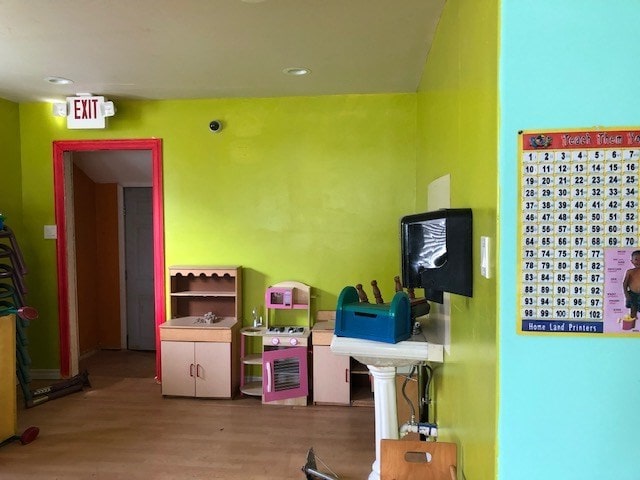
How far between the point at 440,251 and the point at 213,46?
208cm

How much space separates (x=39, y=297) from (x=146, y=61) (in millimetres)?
2611

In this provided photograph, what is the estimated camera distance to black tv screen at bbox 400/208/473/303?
1.63 meters

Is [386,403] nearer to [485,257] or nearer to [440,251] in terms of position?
[440,251]

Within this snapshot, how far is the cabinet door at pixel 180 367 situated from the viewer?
13.0 ft

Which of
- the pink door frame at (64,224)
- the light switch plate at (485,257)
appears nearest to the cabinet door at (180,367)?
the pink door frame at (64,224)

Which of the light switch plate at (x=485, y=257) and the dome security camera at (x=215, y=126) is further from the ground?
the dome security camera at (x=215, y=126)

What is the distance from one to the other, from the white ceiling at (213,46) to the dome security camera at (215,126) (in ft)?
0.81

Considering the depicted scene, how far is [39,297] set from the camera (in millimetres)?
4418

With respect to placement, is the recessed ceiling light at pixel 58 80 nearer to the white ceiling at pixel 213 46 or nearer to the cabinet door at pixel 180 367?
the white ceiling at pixel 213 46

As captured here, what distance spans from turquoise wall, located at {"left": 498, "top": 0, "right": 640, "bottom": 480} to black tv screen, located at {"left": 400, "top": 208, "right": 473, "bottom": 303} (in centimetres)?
35

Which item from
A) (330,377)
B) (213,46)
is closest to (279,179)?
(213,46)

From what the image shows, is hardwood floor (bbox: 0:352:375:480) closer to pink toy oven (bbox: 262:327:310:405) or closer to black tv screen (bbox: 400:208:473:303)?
pink toy oven (bbox: 262:327:310:405)

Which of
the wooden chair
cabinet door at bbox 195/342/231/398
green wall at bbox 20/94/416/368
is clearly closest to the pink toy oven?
cabinet door at bbox 195/342/231/398

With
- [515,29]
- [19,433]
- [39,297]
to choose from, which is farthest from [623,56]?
[39,297]
